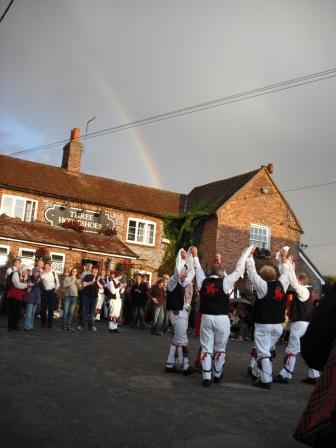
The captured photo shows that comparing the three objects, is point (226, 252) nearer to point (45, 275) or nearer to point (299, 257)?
point (299, 257)

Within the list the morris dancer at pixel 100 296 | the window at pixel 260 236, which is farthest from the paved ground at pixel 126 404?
the window at pixel 260 236

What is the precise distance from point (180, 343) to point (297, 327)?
2.45 meters

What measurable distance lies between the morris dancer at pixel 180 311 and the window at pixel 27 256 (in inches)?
604

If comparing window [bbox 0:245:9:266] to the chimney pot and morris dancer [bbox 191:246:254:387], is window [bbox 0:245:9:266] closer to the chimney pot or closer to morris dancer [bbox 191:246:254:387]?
→ the chimney pot

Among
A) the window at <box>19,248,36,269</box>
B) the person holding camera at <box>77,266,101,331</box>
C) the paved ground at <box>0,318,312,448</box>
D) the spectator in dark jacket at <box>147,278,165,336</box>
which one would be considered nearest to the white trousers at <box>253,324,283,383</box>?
the paved ground at <box>0,318,312,448</box>

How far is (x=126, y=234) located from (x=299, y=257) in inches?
450

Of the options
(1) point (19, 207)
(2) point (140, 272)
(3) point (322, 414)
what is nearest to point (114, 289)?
(2) point (140, 272)

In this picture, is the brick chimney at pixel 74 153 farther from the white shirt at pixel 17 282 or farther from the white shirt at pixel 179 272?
the white shirt at pixel 179 272

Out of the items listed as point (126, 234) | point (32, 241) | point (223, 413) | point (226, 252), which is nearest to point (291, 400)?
point (223, 413)

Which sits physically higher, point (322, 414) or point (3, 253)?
point (3, 253)

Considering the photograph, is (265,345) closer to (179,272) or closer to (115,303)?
(179,272)

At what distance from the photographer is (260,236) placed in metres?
29.0

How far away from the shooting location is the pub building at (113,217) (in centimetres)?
2484

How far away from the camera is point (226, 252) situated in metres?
27.3
